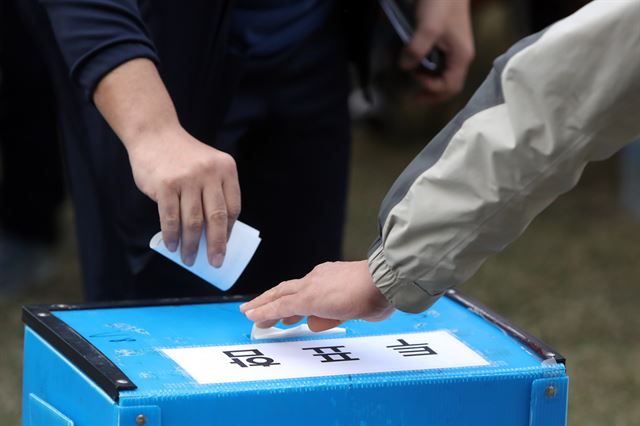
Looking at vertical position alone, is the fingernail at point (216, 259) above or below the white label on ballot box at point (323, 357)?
above

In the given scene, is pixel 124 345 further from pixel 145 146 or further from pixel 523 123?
pixel 523 123

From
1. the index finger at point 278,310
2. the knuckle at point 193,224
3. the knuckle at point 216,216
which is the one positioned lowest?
the index finger at point 278,310

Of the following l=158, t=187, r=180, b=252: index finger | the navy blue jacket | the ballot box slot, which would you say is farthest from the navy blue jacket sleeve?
the ballot box slot

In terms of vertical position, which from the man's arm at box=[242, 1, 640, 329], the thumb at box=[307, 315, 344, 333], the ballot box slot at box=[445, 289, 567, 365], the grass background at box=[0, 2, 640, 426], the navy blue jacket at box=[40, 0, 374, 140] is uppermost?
the navy blue jacket at box=[40, 0, 374, 140]

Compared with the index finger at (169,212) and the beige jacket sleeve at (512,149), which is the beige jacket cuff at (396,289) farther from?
the index finger at (169,212)

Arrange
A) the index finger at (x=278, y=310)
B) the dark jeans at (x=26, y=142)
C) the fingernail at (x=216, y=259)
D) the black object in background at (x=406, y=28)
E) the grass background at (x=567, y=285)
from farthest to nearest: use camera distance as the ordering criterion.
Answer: the dark jeans at (x=26, y=142) < the grass background at (x=567, y=285) < the black object in background at (x=406, y=28) < the fingernail at (x=216, y=259) < the index finger at (x=278, y=310)

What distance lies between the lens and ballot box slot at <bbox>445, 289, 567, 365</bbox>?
1.49 metres

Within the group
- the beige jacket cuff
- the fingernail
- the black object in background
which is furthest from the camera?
the black object in background

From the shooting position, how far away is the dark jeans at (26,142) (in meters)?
3.52

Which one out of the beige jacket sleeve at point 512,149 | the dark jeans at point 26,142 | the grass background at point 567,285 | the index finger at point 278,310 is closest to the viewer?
the beige jacket sleeve at point 512,149

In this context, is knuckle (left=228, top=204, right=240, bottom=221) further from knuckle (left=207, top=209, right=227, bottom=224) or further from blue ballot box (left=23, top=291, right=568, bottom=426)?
blue ballot box (left=23, top=291, right=568, bottom=426)

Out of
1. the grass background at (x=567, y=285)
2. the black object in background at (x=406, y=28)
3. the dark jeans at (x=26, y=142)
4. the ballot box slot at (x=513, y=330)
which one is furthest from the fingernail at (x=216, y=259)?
the dark jeans at (x=26, y=142)

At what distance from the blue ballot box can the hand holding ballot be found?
5 centimetres

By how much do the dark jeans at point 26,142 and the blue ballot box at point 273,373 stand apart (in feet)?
6.77
